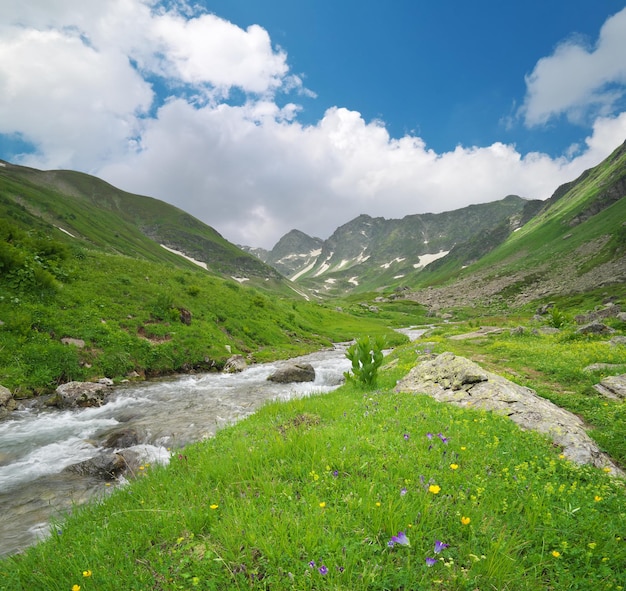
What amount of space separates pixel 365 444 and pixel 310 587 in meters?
2.77

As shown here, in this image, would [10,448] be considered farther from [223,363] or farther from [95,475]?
[223,363]

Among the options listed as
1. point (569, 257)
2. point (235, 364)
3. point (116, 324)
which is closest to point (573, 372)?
point (235, 364)

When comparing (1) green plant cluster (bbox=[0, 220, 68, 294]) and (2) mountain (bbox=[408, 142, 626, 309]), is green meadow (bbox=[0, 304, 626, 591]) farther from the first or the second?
(2) mountain (bbox=[408, 142, 626, 309])

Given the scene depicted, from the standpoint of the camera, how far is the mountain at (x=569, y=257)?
93.9 m

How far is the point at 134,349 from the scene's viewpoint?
20953 millimetres

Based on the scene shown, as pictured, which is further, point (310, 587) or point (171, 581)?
point (171, 581)

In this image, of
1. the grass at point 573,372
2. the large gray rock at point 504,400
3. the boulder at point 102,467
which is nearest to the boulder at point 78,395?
the boulder at point 102,467

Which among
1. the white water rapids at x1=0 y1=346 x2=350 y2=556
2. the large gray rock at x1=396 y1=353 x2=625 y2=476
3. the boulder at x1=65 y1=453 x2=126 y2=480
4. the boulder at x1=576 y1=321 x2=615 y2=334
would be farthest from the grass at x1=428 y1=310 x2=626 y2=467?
the boulder at x1=65 y1=453 x2=126 y2=480

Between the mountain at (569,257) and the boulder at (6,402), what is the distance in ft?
291

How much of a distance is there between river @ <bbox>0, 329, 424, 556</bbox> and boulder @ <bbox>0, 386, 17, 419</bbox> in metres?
0.30

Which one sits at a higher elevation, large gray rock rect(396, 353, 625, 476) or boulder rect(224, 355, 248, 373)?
large gray rock rect(396, 353, 625, 476)

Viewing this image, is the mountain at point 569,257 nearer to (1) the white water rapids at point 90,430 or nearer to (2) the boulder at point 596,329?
(2) the boulder at point 596,329

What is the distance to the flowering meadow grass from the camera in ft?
10.4

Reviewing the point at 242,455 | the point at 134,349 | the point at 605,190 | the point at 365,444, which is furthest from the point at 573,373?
the point at 605,190
